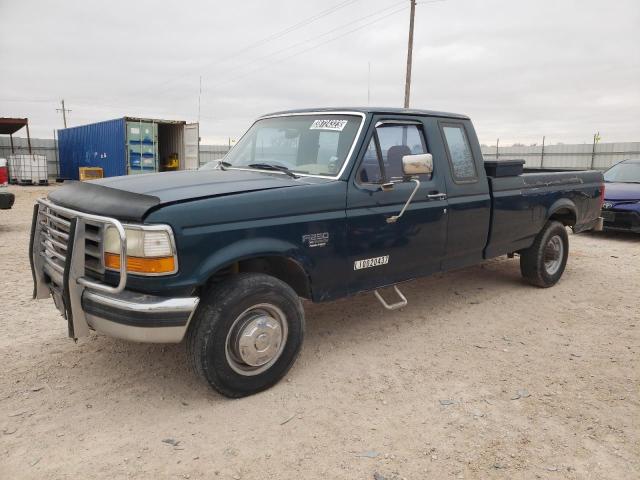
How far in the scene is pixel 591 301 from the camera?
223 inches

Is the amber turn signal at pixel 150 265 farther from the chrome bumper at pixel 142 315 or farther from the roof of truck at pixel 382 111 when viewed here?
the roof of truck at pixel 382 111

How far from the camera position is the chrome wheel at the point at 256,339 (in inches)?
128

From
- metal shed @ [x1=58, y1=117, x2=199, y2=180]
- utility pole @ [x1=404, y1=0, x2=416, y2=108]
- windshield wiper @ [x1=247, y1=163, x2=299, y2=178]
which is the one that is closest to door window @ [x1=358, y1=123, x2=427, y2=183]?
windshield wiper @ [x1=247, y1=163, x2=299, y2=178]

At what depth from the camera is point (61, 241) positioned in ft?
11.2

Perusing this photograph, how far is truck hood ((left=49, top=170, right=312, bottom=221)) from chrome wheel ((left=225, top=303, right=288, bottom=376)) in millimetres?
837

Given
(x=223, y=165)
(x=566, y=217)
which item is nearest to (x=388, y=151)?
(x=223, y=165)

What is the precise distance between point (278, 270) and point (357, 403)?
3.74 feet

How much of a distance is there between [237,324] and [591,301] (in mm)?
4401

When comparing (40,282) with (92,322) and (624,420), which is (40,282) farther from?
(624,420)

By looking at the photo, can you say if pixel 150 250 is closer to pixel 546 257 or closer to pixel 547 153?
pixel 546 257

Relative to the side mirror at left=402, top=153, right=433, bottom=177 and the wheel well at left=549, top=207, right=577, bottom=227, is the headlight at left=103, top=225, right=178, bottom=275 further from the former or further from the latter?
the wheel well at left=549, top=207, right=577, bottom=227

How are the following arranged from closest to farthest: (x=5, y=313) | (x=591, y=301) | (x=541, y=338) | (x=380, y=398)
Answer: (x=380, y=398) < (x=541, y=338) < (x=5, y=313) < (x=591, y=301)

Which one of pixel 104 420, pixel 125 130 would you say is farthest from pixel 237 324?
pixel 125 130

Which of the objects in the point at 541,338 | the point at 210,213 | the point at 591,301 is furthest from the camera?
the point at 591,301
